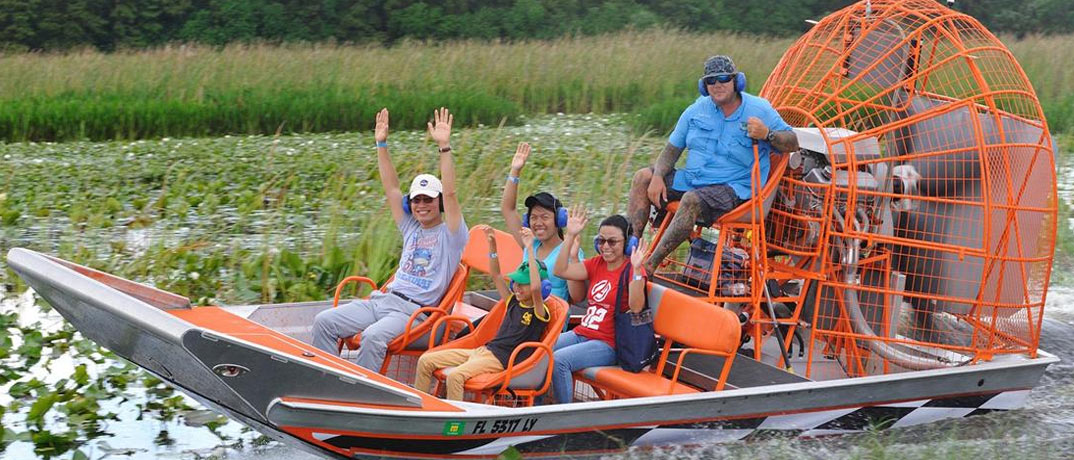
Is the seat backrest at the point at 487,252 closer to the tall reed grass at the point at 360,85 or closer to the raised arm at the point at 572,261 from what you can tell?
the raised arm at the point at 572,261

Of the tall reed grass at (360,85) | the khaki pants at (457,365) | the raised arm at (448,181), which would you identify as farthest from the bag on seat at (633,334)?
the tall reed grass at (360,85)

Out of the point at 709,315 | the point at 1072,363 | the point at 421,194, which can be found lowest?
the point at 1072,363

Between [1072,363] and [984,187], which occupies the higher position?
[984,187]

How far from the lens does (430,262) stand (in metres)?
6.31

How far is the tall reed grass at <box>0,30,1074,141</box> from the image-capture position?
53.5ft

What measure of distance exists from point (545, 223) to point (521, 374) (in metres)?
0.83

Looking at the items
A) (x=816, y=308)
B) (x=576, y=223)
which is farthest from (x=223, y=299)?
(x=816, y=308)

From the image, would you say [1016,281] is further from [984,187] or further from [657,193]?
[657,193]

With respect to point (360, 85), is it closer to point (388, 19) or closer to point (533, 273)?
point (533, 273)

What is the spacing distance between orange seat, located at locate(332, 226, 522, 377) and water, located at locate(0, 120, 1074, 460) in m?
0.71

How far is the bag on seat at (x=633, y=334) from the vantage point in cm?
600

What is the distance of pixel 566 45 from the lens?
23.0m

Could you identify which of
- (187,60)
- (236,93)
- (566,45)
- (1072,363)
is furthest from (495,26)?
(1072,363)

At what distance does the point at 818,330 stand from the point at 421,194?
88.9 inches
